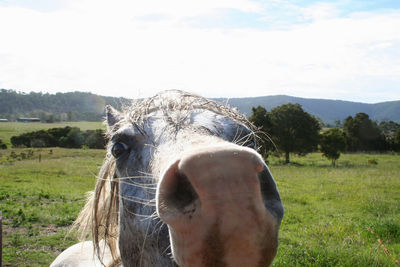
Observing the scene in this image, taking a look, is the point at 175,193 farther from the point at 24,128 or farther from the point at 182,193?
the point at 24,128

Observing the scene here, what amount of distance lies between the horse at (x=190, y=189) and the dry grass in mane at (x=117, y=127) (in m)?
0.01

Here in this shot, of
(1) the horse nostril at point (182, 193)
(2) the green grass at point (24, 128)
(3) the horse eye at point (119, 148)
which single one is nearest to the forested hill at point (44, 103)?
(2) the green grass at point (24, 128)

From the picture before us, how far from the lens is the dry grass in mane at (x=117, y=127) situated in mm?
2156

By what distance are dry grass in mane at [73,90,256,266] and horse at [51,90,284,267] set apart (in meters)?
0.01

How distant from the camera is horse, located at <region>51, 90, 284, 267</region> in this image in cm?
106

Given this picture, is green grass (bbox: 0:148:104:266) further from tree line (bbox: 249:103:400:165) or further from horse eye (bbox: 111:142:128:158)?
tree line (bbox: 249:103:400:165)

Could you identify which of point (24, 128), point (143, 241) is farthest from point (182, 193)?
point (24, 128)

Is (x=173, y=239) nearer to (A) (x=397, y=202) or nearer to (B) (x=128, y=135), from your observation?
(B) (x=128, y=135)

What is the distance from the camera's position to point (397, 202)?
10789 millimetres

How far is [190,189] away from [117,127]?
1.46 metres

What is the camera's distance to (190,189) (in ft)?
3.94

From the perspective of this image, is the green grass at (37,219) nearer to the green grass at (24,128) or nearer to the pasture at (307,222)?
the pasture at (307,222)

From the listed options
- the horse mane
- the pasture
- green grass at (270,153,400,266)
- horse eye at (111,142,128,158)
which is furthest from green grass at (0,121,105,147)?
horse eye at (111,142,128,158)

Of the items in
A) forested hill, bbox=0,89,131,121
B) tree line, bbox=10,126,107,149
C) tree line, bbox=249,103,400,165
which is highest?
forested hill, bbox=0,89,131,121
